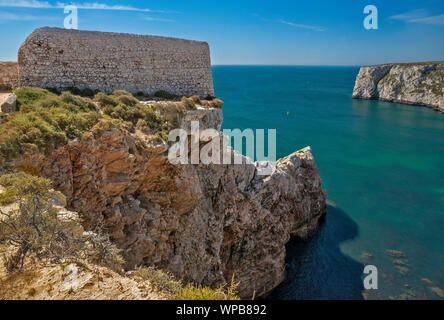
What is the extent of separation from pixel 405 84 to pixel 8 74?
87965 mm

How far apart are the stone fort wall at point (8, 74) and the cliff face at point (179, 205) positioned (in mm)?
6845

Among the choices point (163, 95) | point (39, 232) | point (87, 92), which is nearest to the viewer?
point (39, 232)

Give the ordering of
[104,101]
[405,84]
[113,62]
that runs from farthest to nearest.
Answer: [405,84]
[113,62]
[104,101]

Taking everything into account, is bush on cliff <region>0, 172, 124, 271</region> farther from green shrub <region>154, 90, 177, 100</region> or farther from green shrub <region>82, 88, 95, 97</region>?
green shrub <region>154, 90, 177, 100</region>

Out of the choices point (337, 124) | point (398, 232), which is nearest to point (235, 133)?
point (337, 124)

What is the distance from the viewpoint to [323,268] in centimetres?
1959

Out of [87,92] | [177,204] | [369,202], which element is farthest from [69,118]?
[369,202]

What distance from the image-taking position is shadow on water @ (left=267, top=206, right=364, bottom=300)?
57.9ft

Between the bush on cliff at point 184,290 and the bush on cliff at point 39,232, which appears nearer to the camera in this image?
the bush on cliff at point 184,290

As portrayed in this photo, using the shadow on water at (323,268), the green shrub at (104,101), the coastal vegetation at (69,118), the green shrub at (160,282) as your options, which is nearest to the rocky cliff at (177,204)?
the coastal vegetation at (69,118)

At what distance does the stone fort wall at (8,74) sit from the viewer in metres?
12.4

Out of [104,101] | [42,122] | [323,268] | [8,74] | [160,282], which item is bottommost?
[323,268]

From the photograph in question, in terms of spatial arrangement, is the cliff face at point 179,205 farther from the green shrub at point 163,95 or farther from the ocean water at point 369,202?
the ocean water at point 369,202

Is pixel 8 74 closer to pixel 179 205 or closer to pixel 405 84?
pixel 179 205
